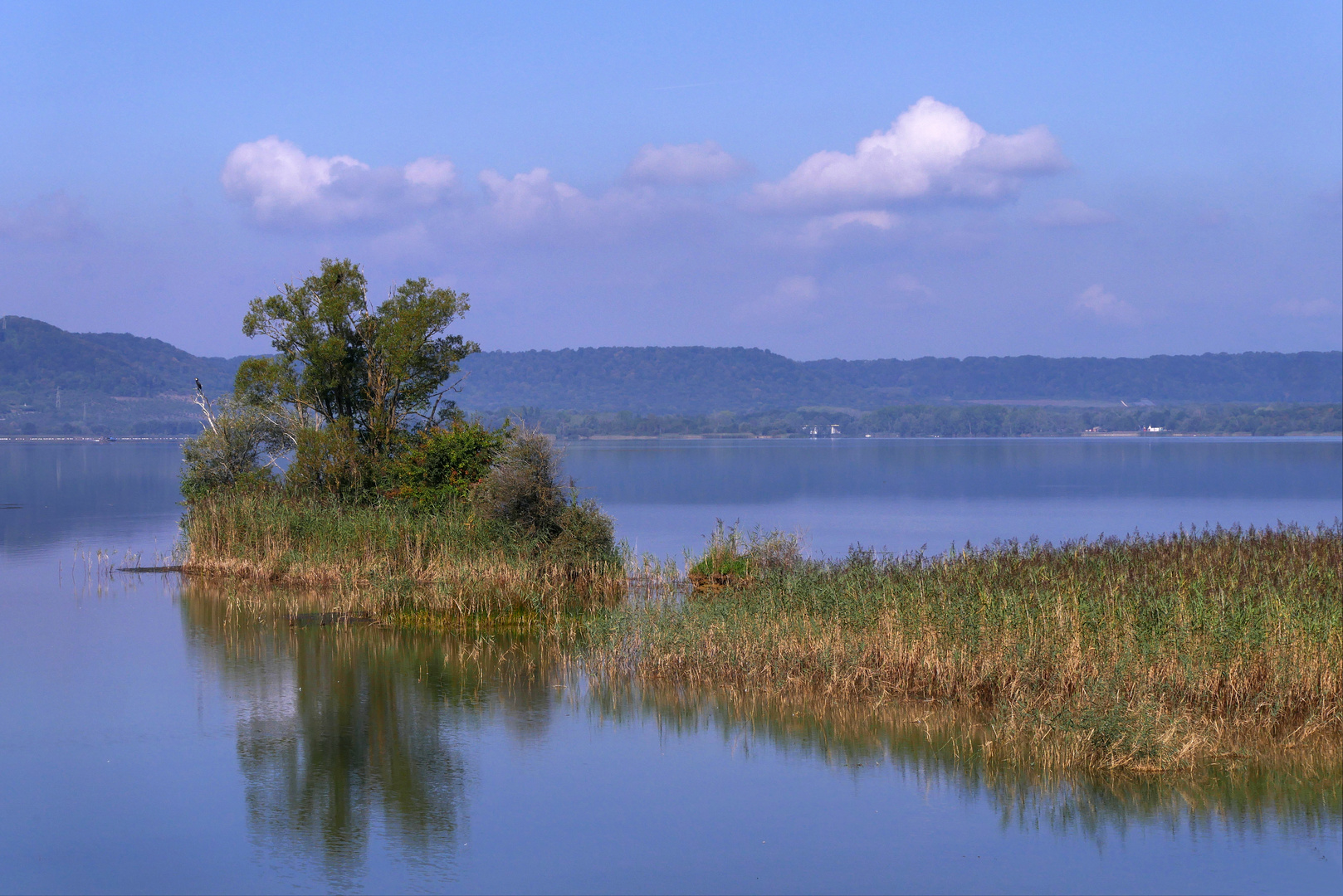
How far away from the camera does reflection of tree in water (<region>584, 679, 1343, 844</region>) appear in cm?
1102

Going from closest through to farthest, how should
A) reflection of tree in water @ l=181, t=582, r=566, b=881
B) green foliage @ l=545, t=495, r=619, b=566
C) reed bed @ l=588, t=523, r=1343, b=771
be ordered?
reflection of tree in water @ l=181, t=582, r=566, b=881 → reed bed @ l=588, t=523, r=1343, b=771 → green foliage @ l=545, t=495, r=619, b=566

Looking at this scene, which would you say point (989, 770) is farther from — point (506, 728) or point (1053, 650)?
point (506, 728)

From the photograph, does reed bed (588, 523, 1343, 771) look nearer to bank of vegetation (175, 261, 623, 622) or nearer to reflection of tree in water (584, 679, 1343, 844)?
reflection of tree in water (584, 679, 1343, 844)

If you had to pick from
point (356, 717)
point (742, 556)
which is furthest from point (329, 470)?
point (356, 717)

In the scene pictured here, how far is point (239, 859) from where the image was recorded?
10.1m

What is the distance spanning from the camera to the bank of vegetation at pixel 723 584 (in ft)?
44.2

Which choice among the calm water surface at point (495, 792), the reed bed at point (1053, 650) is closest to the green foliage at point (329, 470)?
the calm water surface at point (495, 792)

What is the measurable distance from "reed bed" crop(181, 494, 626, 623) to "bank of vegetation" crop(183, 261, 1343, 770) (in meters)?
0.06

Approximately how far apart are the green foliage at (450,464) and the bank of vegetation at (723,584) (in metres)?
0.06

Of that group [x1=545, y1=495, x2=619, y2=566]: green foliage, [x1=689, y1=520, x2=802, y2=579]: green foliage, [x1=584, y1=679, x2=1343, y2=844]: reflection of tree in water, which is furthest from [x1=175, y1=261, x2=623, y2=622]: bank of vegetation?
[x1=584, y1=679, x2=1343, y2=844]: reflection of tree in water

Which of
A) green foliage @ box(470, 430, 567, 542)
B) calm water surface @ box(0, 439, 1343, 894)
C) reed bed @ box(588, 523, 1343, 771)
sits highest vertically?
green foliage @ box(470, 430, 567, 542)

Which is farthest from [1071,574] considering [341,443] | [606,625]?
[341,443]

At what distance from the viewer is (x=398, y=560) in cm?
2428

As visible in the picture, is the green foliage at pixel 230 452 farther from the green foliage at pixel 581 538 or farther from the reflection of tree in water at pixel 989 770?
the reflection of tree in water at pixel 989 770
